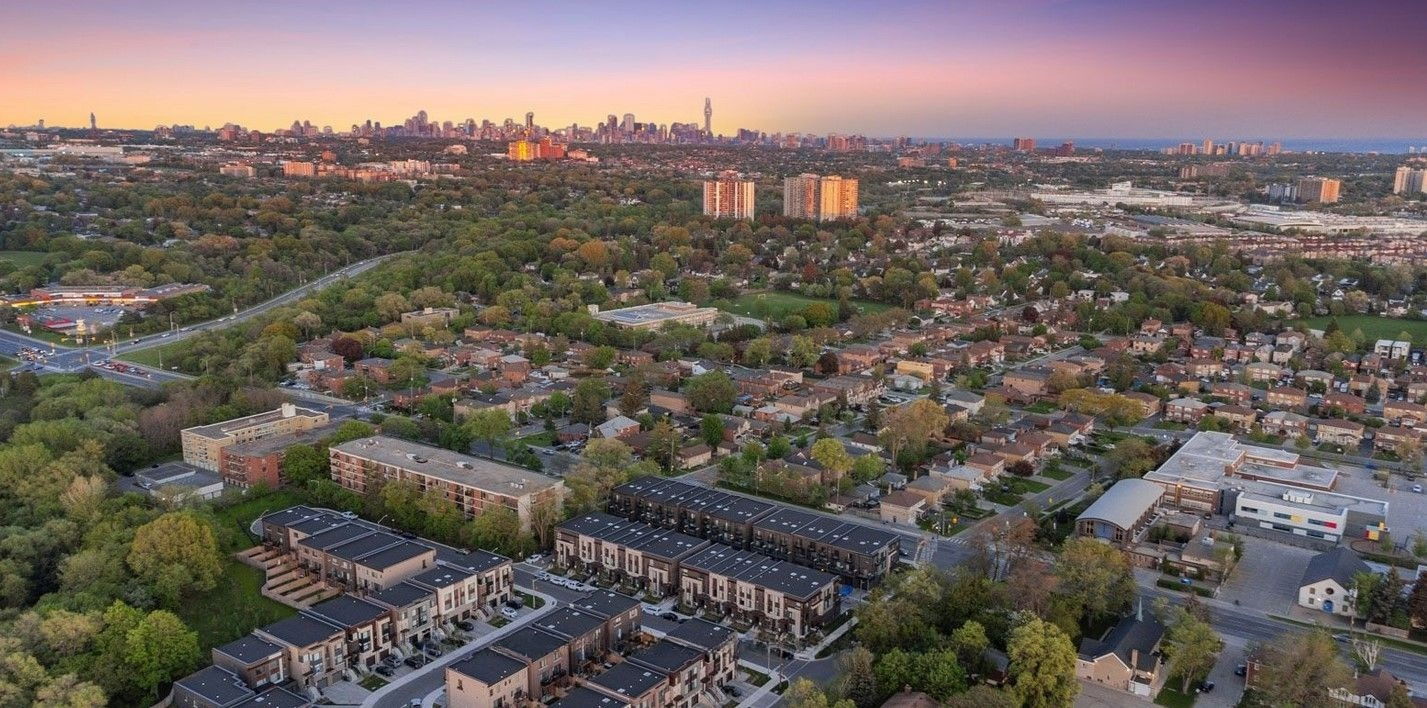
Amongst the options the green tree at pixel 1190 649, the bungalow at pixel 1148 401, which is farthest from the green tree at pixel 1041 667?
the bungalow at pixel 1148 401

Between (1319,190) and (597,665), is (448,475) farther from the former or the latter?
(1319,190)

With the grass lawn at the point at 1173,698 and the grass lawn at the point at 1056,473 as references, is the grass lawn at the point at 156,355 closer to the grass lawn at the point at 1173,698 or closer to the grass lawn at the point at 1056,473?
the grass lawn at the point at 1056,473

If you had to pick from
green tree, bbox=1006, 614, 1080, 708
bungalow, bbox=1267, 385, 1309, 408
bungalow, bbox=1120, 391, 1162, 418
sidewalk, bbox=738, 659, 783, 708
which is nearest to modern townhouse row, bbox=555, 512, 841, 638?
sidewalk, bbox=738, 659, 783, 708

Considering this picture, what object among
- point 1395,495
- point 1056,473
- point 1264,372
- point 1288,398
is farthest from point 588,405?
point 1264,372

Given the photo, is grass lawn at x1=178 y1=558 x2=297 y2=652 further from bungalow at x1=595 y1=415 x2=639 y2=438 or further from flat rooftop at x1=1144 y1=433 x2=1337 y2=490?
flat rooftop at x1=1144 y1=433 x2=1337 y2=490

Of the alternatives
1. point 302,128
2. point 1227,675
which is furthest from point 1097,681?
point 302,128
